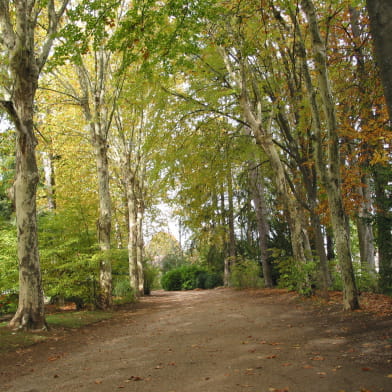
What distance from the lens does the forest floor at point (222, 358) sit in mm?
Answer: 4145

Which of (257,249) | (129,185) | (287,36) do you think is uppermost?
(287,36)

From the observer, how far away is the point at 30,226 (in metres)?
8.70

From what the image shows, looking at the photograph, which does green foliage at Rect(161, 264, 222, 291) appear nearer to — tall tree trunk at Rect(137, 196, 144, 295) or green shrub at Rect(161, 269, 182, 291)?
green shrub at Rect(161, 269, 182, 291)

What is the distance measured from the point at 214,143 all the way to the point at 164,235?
20328mm

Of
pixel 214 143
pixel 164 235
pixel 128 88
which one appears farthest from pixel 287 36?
pixel 164 235

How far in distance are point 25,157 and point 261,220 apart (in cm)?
1307

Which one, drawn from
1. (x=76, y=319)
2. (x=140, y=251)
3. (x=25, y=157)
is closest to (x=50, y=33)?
(x=25, y=157)

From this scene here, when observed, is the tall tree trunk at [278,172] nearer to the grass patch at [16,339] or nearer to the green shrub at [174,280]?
the grass patch at [16,339]

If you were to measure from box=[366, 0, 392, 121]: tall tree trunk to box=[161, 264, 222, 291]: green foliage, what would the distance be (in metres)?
25.2

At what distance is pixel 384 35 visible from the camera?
2730 mm

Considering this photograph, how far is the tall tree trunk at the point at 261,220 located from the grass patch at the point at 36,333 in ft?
31.5

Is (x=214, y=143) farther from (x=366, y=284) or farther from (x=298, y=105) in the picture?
(x=366, y=284)

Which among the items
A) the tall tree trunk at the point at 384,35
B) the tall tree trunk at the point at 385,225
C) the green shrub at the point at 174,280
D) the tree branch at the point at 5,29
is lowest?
the green shrub at the point at 174,280

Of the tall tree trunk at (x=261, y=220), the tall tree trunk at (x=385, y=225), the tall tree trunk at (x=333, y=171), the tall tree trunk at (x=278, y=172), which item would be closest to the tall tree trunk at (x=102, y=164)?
the tall tree trunk at (x=278, y=172)
